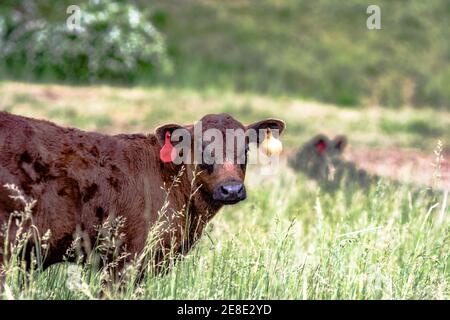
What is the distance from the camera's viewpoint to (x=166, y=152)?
7.15m

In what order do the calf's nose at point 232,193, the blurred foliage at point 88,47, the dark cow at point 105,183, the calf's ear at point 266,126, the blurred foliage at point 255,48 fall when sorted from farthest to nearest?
the blurred foliage at point 255,48, the blurred foliage at point 88,47, the calf's ear at point 266,126, the calf's nose at point 232,193, the dark cow at point 105,183

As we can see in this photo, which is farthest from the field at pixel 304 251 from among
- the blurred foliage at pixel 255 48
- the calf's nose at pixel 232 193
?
the blurred foliage at pixel 255 48

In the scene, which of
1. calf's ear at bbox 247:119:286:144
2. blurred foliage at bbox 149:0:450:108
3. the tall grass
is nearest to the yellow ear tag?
calf's ear at bbox 247:119:286:144

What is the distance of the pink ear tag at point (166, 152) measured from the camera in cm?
714

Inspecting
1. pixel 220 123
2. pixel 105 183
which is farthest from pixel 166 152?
pixel 105 183

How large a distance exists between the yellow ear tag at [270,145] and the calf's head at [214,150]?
0.81 ft

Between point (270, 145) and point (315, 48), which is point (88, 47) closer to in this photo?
point (315, 48)

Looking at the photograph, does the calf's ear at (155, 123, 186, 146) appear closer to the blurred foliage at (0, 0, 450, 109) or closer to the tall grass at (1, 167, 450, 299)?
the tall grass at (1, 167, 450, 299)

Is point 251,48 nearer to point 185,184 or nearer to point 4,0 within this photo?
point 4,0

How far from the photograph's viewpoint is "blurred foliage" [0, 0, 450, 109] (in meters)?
25.4

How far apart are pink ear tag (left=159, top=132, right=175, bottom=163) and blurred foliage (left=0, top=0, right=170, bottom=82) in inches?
715

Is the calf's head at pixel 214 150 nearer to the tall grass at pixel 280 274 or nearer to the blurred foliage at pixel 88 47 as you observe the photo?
the tall grass at pixel 280 274

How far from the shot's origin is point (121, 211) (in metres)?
6.80

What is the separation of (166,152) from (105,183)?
23.6 inches
